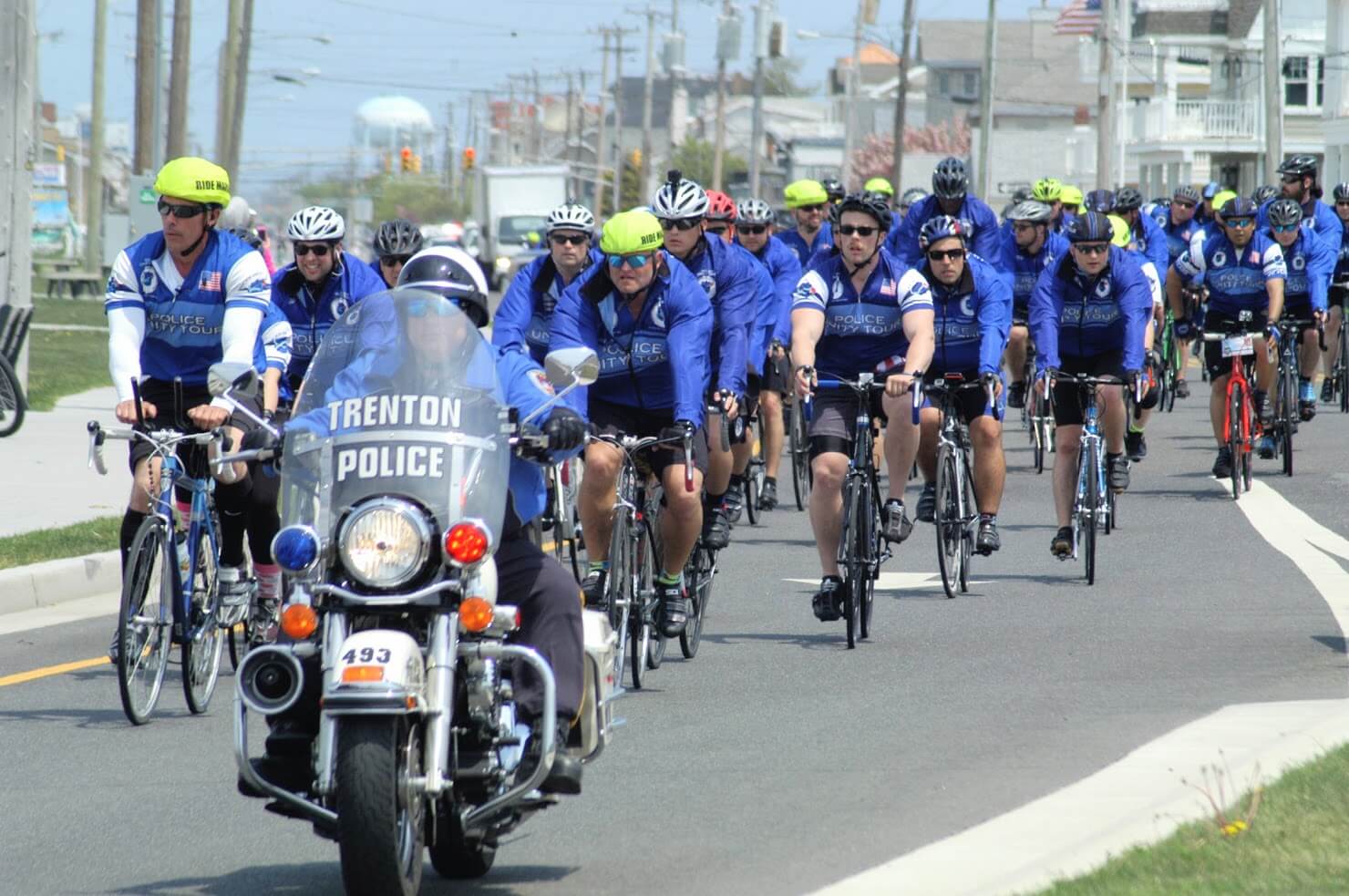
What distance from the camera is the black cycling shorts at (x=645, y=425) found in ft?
32.0

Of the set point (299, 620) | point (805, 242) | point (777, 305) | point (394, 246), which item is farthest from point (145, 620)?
point (805, 242)

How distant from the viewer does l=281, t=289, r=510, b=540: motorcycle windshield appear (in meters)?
5.66

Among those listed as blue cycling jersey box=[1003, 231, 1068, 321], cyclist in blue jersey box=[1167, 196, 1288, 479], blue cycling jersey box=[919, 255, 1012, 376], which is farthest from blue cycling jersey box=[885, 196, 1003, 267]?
blue cycling jersey box=[919, 255, 1012, 376]

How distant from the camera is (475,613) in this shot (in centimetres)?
555

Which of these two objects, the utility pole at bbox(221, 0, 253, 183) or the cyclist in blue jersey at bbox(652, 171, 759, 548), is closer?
the cyclist in blue jersey at bbox(652, 171, 759, 548)

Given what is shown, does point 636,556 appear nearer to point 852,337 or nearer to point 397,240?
point 852,337

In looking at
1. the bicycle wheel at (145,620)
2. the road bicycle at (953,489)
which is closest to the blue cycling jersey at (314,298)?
the bicycle wheel at (145,620)

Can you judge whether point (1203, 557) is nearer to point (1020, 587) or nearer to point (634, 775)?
point (1020, 587)

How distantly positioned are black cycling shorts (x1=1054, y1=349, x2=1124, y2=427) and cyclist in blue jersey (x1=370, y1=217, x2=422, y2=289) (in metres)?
3.75

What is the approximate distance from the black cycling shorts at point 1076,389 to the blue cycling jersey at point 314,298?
4175mm

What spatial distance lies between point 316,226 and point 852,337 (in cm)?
264

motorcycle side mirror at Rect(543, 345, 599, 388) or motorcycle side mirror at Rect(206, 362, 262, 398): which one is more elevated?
motorcycle side mirror at Rect(543, 345, 599, 388)

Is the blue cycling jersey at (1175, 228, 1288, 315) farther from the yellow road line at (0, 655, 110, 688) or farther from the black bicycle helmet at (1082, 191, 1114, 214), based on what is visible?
the yellow road line at (0, 655, 110, 688)

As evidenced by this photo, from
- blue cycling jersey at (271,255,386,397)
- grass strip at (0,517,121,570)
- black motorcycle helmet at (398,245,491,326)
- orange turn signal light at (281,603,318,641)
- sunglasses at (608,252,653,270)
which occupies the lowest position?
grass strip at (0,517,121,570)
